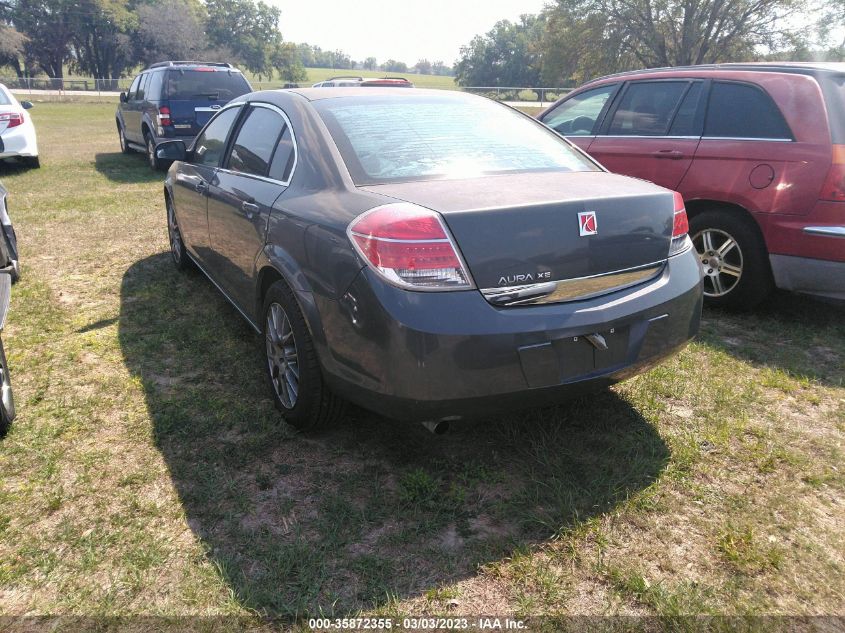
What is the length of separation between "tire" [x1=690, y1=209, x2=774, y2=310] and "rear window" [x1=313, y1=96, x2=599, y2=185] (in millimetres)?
1765

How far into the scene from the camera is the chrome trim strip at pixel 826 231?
4.07 metres

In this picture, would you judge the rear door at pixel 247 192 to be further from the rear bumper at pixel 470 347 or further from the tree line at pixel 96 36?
the tree line at pixel 96 36

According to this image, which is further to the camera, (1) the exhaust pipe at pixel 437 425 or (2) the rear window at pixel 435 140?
(2) the rear window at pixel 435 140

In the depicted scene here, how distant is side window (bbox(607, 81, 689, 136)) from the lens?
5277 mm

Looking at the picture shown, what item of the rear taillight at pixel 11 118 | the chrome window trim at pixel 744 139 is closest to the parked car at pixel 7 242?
the chrome window trim at pixel 744 139

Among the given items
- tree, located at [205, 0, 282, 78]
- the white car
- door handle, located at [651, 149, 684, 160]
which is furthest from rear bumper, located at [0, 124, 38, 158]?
tree, located at [205, 0, 282, 78]

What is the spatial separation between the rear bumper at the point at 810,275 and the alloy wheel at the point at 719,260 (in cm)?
29

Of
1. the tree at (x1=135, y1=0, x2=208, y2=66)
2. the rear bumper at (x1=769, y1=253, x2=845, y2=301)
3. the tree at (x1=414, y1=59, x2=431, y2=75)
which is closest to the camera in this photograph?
the rear bumper at (x1=769, y1=253, x2=845, y2=301)

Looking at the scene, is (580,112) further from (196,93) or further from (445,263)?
(196,93)

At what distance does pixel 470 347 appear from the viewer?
2.37 m

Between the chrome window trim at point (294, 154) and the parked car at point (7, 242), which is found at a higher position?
the chrome window trim at point (294, 154)

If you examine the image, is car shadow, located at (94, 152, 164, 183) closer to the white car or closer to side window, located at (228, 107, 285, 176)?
the white car

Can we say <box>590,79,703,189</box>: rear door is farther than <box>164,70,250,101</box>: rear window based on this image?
No

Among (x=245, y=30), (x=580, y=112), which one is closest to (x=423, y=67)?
(x=245, y=30)
